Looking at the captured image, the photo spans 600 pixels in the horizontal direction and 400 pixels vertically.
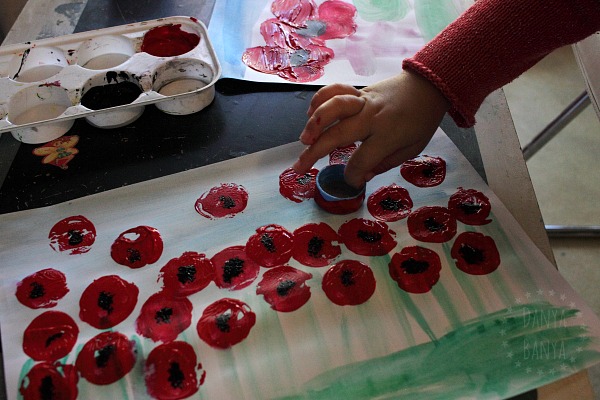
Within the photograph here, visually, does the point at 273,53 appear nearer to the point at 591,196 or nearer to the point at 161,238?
the point at 161,238

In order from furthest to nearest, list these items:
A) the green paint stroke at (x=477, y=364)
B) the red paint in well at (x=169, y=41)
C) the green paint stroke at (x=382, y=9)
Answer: the green paint stroke at (x=382, y=9)
the red paint in well at (x=169, y=41)
the green paint stroke at (x=477, y=364)

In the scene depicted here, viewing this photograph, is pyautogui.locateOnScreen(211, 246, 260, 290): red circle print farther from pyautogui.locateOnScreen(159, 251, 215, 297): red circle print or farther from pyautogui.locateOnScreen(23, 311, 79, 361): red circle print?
pyautogui.locateOnScreen(23, 311, 79, 361): red circle print

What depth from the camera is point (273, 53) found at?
3.61 ft

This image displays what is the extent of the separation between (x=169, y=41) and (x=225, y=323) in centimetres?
63

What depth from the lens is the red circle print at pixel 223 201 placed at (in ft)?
2.85

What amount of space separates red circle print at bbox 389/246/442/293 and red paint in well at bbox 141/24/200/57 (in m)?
0.61

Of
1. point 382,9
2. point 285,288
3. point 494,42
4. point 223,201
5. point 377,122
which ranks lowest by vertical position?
point 285,288

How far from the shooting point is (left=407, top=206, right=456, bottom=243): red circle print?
2.76 ft

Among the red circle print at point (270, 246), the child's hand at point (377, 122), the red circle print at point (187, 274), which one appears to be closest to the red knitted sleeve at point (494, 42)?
the child's hand at point (377, 122)

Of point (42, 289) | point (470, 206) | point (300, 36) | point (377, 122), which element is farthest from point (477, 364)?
point (300, 36)

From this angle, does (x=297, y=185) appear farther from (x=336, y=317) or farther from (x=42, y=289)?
(x=42, y=289)

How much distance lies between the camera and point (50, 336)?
72 cm

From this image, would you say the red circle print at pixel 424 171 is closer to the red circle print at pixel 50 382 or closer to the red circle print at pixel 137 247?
the red circle print at pixel 137 247

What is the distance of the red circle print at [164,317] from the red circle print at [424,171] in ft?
1.42
